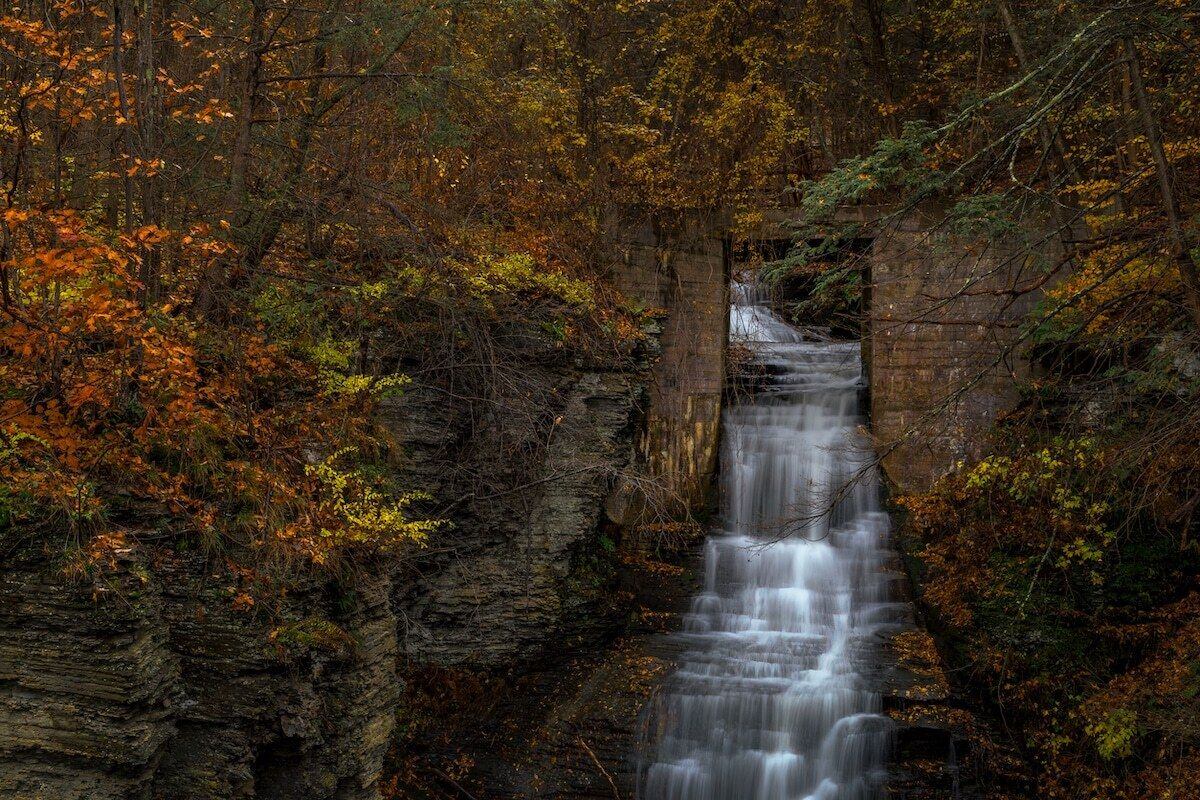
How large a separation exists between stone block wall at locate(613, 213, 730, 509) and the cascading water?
2.00 ft

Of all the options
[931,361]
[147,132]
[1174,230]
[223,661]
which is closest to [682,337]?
[931,361]

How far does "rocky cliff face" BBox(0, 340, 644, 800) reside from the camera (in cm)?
508

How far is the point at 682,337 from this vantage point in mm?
13883

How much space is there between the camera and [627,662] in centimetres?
1051

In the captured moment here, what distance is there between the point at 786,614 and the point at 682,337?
15.8ft

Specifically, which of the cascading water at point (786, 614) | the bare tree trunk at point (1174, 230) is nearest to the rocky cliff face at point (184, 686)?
the cascading water at point (786, 614)

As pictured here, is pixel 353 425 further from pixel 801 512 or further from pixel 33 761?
pixel 801 512

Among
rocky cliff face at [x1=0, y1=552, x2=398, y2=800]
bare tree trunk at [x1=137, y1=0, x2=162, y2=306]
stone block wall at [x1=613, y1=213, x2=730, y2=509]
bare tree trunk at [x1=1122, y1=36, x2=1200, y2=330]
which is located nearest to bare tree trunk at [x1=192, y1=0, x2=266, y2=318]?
bare tree trunk at [x1=137, y1=0, x2=162, y2=306]

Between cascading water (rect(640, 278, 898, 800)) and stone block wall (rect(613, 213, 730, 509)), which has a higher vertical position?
stone block wall (rect(613, 213, 730, 509))

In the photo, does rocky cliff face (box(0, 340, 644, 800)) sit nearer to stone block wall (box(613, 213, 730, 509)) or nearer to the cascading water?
the cascading water

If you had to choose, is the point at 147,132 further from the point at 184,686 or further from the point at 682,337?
the point at 682,337

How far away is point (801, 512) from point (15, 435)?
31.2ft

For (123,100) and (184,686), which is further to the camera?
(123,100)

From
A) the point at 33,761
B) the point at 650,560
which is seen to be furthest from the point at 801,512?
the point at 33,761
